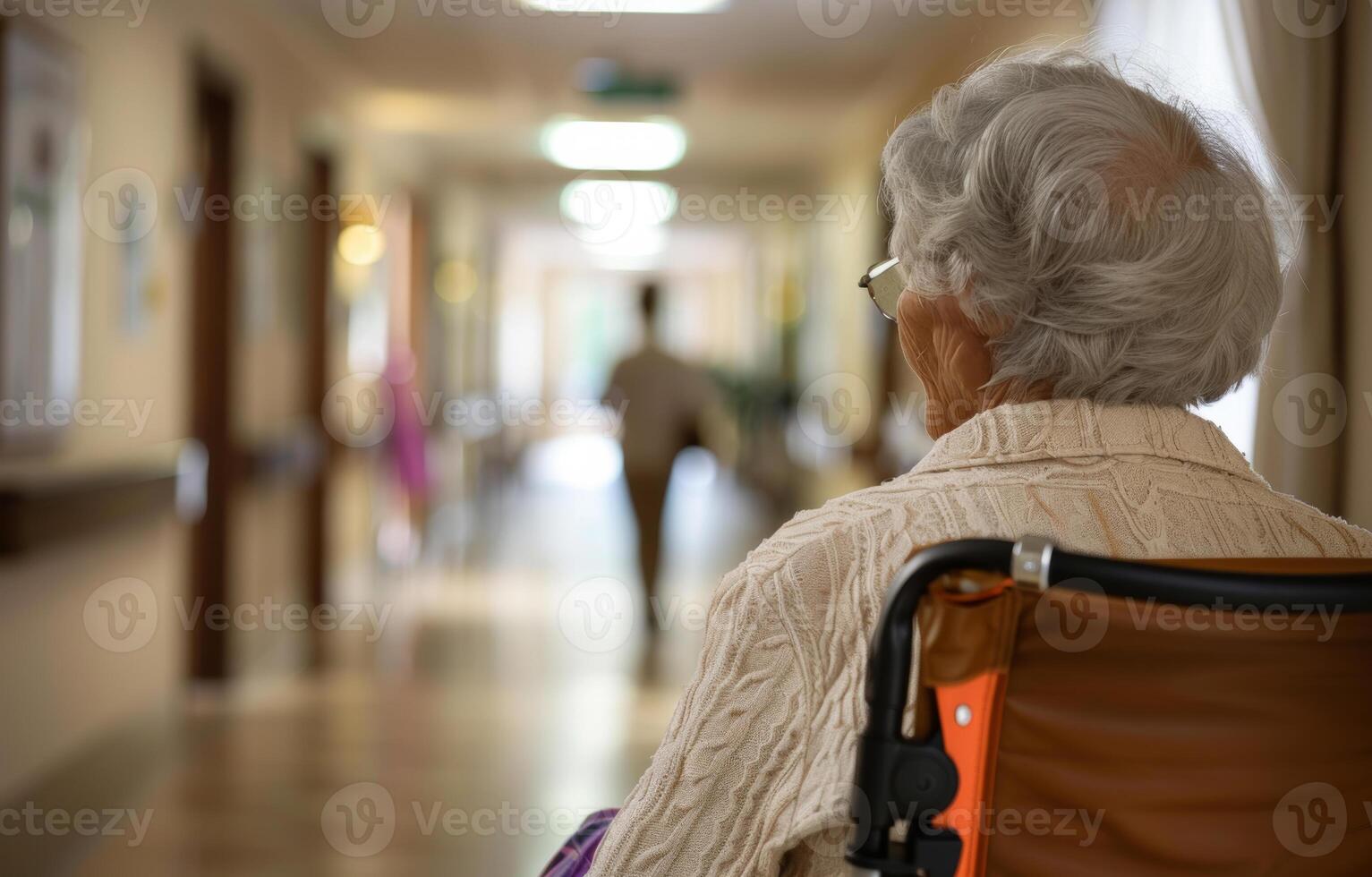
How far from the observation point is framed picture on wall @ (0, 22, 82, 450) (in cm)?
382

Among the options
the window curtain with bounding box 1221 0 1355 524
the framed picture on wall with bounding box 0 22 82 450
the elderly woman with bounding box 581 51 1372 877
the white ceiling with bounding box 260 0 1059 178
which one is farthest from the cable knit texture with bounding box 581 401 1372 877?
the white ceiling with bounding box 260 0 1059 178

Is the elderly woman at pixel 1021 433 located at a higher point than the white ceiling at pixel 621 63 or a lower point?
lower

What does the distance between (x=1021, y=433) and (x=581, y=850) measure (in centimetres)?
65

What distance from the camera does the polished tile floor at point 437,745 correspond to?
145 inches

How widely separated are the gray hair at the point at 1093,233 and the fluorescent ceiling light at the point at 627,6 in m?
5.62

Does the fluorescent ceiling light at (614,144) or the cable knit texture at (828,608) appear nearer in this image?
the cable knit texture at (828,608)

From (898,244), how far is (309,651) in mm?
5945

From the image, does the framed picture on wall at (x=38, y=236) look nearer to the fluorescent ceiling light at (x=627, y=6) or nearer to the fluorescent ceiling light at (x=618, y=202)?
the fluorescent ceiling light at (x=627, y=6)

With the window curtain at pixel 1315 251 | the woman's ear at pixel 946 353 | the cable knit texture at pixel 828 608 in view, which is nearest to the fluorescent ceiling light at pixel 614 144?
the window curtain at pixel 1315 251

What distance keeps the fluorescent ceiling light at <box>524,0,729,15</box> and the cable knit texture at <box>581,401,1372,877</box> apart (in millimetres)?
5812

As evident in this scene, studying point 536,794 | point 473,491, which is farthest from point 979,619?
point 473,491

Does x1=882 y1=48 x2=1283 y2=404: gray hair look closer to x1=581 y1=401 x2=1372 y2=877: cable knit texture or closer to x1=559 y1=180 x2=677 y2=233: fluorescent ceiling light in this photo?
x1=581 y1=401 x2=1372 y2=877: cable knit texture

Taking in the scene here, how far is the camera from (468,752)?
15.3 feet

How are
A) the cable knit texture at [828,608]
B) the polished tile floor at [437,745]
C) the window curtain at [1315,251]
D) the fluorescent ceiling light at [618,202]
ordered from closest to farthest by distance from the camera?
the cable knit texture at [828,608], the window curtain at [1315,251], the polished tile floor at [437,745], the fluorescent ceiling light at [618,202]
